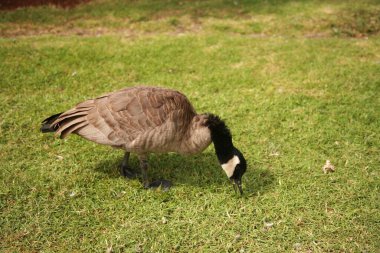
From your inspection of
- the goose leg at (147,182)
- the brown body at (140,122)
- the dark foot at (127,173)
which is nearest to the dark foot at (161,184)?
the goose leg at (147,182)

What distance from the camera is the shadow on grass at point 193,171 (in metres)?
4.52

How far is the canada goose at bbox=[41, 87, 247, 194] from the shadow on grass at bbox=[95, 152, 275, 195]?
1.23 ft

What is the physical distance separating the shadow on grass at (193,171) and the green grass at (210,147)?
0.02 meters

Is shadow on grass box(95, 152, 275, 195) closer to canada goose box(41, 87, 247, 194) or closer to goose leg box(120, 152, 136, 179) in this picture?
goose leg box(120, 152, 136, 179)

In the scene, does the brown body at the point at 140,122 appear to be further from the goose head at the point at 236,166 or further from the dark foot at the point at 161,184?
the dark foot at the point at 161,184

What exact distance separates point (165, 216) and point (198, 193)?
1.80 ft

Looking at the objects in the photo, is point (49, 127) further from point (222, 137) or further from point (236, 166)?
point (236, 166)

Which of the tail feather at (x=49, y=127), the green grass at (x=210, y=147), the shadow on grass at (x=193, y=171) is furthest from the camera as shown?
the shadow on grass at (x=193, y=171)

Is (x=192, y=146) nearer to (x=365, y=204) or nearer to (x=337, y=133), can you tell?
Answer: (x=365, y=204)

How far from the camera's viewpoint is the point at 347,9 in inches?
400

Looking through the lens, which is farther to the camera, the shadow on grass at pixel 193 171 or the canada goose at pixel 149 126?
the shadow on grass at pixel 193 171

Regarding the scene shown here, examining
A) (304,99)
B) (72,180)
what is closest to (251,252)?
(72,180)

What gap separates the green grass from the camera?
3.80 meters

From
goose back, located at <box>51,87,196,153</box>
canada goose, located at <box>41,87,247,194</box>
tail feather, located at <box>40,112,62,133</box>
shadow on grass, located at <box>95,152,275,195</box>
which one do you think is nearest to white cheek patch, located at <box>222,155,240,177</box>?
canada goose, located at <box>41,87,247,194</box>
